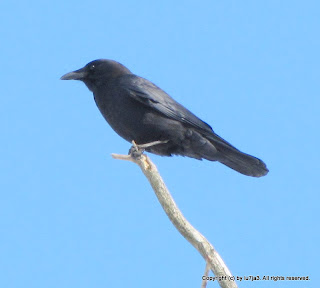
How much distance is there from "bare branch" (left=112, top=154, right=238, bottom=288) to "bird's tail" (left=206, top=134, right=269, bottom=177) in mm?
1248

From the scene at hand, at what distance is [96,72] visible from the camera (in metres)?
8.27

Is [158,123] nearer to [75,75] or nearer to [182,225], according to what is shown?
[75,75]

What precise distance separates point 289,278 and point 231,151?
1.91 metres

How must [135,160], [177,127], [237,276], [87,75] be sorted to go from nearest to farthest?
[237,276], [135,160], [177,127], [87,75]

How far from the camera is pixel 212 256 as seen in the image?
21.2 ft

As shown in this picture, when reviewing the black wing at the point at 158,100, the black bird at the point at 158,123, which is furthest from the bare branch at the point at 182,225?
the black wing at the point at 158,100

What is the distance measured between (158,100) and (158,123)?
0.32 metres

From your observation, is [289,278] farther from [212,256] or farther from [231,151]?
[231,151]

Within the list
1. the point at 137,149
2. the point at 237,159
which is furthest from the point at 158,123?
the point at 237,159

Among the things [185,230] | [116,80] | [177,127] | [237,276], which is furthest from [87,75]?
[237,276]

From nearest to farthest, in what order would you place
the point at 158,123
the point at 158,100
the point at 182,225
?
the point at 182,225 → the point at 158,123 → the point at 158,100

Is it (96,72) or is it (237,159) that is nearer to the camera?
(237,159)

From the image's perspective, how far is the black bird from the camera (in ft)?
25.1

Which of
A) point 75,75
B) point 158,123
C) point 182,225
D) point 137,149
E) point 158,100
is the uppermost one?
point 75,75
